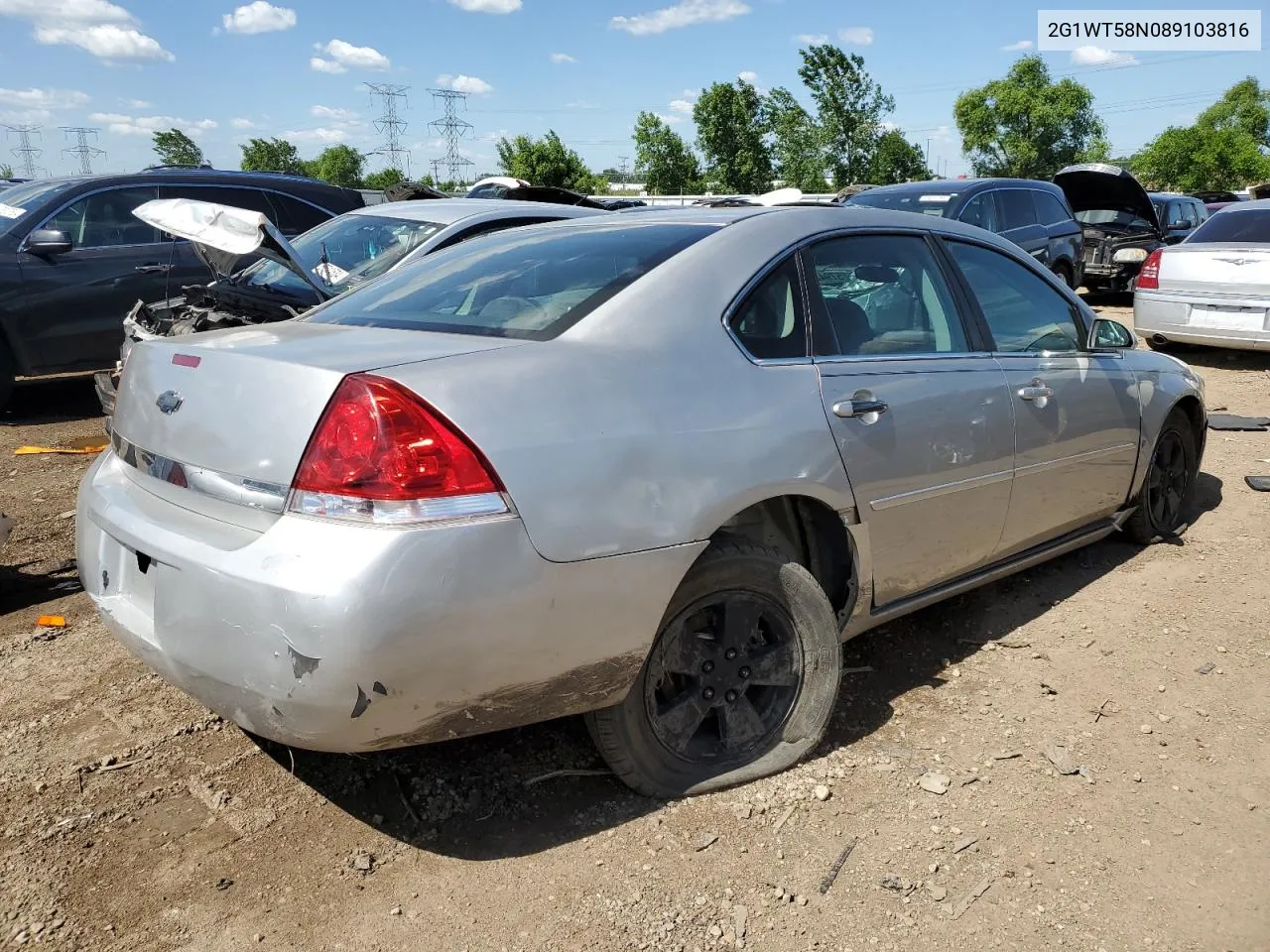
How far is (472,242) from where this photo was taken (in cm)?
360

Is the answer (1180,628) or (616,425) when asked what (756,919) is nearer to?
(616,425)

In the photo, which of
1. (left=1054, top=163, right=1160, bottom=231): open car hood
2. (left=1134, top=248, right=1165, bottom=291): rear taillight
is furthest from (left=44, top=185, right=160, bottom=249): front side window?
(left=1054, top=163, right=1160, bottom=231): open car hood

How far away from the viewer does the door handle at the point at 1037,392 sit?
3.57m

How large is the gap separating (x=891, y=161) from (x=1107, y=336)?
50216 millimetres

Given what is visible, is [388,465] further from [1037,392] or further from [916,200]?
[916,200]

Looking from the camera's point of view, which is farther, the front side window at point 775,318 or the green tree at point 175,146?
the green tree at point 175,146

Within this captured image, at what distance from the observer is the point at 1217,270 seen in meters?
9.08

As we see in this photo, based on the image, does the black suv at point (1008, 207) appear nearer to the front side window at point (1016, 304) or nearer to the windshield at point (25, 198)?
the front side window at point (1016, 304)

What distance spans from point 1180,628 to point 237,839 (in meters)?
3.45

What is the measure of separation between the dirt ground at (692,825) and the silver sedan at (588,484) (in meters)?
0.29

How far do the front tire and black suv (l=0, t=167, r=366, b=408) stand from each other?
20.9 ft

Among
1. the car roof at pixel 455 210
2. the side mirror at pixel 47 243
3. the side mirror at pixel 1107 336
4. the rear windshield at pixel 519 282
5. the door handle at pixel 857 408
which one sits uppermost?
the side mirror at pixel 47 243

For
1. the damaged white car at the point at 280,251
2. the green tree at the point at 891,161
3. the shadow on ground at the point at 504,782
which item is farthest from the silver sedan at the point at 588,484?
the green tree at the point at 891,161

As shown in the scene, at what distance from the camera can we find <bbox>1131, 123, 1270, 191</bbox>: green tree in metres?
52.7
